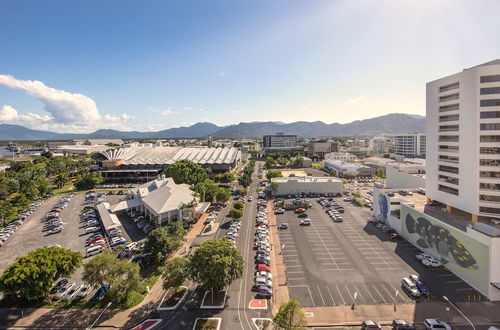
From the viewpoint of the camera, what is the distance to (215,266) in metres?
23.0

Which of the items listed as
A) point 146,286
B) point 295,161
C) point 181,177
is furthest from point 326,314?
point 295,161

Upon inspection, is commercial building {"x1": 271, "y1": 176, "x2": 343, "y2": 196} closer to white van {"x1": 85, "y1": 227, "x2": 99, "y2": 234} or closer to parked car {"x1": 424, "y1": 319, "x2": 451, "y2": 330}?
white van {"x1": 85, "y1": 227, "x2": 99, "y2": 234}

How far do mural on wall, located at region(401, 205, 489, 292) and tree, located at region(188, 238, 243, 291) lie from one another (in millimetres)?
23696

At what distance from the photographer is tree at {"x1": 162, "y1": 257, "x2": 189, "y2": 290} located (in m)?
23.5

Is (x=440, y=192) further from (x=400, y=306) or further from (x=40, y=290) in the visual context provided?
(x=40, y=290)

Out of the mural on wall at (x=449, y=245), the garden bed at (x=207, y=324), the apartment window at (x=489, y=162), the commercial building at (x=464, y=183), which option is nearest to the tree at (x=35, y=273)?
the garden bed at (x=207, y=324)

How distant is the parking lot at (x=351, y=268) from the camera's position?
24438mm

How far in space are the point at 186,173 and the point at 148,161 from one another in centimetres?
4263

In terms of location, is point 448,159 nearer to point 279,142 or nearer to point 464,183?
point 464,183

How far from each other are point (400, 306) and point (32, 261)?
3462 cm

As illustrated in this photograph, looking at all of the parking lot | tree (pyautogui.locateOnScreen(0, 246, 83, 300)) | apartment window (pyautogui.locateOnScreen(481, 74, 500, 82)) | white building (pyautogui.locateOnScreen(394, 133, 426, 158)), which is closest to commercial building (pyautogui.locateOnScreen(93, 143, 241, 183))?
the parking lot

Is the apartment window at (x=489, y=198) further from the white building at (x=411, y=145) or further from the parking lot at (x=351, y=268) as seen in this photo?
the white building at (x=411, y=145)

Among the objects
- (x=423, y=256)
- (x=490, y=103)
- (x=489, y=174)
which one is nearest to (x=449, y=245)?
(x=423, y=256)

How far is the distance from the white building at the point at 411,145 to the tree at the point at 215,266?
421 ft
